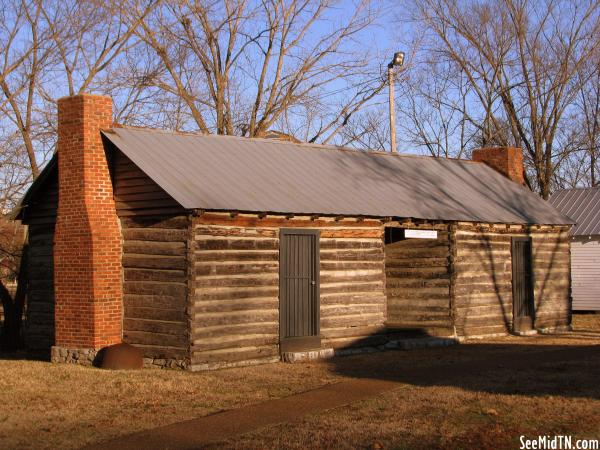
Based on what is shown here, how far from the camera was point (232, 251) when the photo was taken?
1623cm

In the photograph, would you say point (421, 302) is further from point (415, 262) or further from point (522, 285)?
point (522, 285)

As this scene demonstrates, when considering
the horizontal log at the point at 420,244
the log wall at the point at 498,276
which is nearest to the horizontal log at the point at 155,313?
the horizontal log at the point at 420,244

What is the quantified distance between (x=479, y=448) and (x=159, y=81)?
22721 mm

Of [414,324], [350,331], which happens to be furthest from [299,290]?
[414,324]

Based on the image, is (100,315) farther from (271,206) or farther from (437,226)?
(437,226)

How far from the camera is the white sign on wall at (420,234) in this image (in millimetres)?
19422

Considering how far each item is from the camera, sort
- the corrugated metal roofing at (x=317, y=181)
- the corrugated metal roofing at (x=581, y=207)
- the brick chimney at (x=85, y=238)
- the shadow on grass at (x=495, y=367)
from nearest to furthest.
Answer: the shadow on grass at (x=495, y=367), the brick chimney at (x=85, y=238), the corrugated metal roofing at (x=317, y=181), the corrugated metal roofing at (x=581, y=207)

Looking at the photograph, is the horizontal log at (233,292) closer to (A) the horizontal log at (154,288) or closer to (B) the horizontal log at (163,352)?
(A) the horizontal log at (154,288)

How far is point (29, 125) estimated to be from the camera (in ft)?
76.2

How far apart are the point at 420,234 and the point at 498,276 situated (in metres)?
3.35

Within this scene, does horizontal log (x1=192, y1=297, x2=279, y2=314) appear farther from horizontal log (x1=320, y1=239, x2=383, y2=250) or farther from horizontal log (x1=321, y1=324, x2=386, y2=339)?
horizontal log (x1=320, y1=239, x2=383, y2=250)

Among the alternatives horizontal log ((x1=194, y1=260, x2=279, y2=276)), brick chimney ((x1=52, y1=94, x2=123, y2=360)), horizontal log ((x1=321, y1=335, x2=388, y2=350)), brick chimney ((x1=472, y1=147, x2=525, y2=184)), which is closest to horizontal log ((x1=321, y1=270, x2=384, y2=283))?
horizontal log ((x1=321, y1=335, x2=388, y2=350))

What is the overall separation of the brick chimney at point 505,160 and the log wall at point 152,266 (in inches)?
514

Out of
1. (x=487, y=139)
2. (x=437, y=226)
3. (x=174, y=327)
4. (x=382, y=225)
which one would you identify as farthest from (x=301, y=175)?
(x=487, y=139)
